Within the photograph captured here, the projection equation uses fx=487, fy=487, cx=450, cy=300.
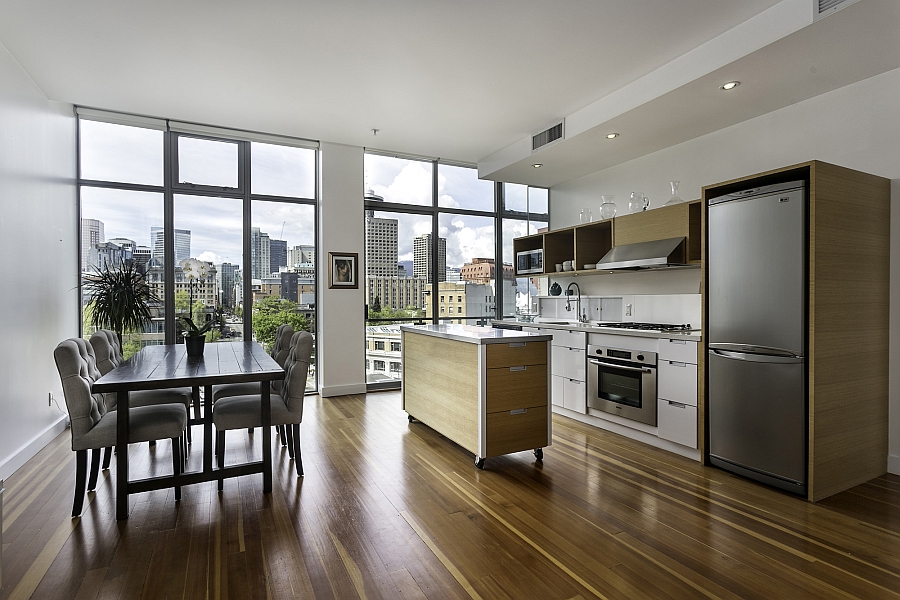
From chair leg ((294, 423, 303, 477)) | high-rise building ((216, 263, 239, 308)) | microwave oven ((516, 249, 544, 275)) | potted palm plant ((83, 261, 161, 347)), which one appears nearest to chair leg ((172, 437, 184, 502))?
chair leg ((294, 423, 303, 477))

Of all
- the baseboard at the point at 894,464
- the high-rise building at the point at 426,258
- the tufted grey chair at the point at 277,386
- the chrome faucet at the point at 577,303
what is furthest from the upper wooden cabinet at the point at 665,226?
the tufted grey chair at the point at 277,386

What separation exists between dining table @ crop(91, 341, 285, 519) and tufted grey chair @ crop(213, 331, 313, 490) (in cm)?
11

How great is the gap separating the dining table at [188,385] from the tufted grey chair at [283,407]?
0.11 metres

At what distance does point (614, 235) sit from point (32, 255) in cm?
503

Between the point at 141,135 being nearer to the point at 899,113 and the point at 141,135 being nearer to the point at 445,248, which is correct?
the point at 445,248

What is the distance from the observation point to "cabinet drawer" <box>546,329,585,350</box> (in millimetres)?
4629

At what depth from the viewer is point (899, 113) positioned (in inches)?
126

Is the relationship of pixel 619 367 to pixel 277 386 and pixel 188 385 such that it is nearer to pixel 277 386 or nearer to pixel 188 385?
pixel 277 386

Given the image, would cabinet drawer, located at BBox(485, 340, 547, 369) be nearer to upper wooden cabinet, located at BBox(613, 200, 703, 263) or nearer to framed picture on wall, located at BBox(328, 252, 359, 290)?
upper wooden cabinet, located at BBox(613, 200, 703, 263)

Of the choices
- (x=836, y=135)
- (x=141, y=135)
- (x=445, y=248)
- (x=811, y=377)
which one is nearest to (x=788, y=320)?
(x=811, y=377)

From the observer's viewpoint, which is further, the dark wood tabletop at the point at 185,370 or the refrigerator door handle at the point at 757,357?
the refrigerator door handle at the point at 757,357

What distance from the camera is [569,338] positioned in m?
4.80

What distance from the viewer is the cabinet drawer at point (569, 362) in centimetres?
466

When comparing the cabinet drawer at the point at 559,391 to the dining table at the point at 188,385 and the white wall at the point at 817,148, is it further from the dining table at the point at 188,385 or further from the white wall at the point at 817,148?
the dining table at the point at 188,385
